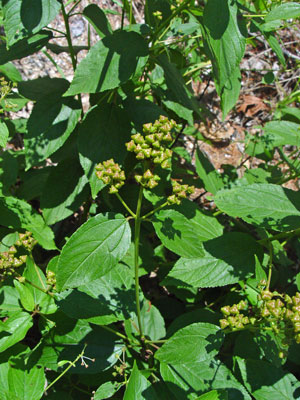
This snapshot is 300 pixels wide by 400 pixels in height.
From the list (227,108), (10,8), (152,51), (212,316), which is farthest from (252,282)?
(10,8)

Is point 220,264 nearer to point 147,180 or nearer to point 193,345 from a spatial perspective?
point 193,345

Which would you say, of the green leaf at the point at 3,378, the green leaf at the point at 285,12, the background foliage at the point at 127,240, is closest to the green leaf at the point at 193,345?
the background foliage at the point at 127,240

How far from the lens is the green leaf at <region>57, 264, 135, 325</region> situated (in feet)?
6.97

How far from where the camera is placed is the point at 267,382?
235 centimetres

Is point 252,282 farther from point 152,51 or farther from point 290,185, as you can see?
point 290,185

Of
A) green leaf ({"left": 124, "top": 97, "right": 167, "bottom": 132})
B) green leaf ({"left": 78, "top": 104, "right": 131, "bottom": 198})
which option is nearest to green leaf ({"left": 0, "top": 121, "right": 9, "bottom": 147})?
green leaf ({"left": 78, "top": 104, "right": 131, "bottom": 198})

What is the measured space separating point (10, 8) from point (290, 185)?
419cm

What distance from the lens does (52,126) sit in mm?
2516

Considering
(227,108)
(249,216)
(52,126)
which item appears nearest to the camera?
(227,108)

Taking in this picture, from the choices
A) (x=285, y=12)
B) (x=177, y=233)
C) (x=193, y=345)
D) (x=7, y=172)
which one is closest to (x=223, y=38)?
(x=285, y=12)

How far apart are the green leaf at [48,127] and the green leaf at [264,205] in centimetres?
111

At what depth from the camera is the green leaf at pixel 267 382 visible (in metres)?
2.31

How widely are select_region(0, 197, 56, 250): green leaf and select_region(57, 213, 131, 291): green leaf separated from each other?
0.99 m

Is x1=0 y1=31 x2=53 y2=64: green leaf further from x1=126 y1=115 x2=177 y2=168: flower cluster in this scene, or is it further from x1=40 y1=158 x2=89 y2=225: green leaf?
x1=126 y1=115 x2=177 y2=168: flower cluster
